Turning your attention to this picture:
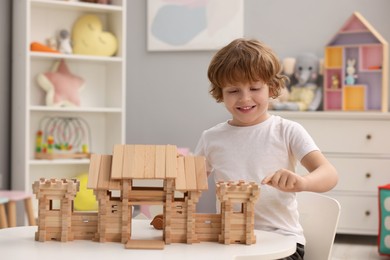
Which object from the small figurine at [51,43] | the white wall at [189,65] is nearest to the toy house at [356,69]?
the white wall at [189,65]

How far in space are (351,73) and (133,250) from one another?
3210 millimetres

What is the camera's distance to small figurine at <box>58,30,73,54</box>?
4320 millimetres

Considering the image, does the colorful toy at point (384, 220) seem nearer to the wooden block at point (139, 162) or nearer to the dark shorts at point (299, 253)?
the dark shorts at point (299, 253)

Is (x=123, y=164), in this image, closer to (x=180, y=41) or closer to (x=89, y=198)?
(x=89, y=198)

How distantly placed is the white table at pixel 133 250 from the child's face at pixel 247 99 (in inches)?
14.4

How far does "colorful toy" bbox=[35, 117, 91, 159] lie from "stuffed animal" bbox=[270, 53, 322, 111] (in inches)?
47.3

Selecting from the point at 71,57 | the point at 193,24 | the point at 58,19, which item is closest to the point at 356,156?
the point at 193,24

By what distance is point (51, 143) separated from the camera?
4281 mm

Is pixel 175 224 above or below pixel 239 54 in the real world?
below

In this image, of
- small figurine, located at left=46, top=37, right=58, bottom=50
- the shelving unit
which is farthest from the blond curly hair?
small figurine, located at left=46, top=37, right=58, bottom=50

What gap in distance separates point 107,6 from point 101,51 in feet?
0.88

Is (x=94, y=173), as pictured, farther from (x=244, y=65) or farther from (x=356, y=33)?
(x=356, y=33)

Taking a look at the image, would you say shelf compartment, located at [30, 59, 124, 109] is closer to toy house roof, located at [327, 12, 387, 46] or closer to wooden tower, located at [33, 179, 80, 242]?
toy house roof, located at [327, 12, 387, 46]

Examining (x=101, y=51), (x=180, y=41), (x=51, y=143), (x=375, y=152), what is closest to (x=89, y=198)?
(x=51, y=143)
